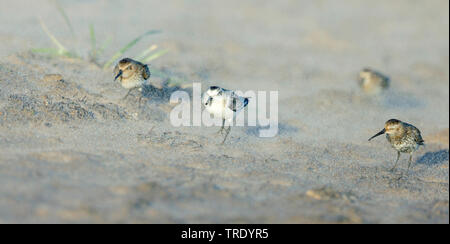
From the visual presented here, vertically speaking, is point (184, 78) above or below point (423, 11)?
below

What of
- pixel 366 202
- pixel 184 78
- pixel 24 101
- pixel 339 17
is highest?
pixel 339 17

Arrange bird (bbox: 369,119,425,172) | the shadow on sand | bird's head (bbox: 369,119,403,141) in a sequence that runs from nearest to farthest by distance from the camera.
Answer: bird (bbox: 369,119,425,172) < bird's head (bbox: 369,119,403,141) < the shadow on sand

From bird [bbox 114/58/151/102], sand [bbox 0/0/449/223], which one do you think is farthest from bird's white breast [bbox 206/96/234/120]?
bird [bbox 114/58/151/102]

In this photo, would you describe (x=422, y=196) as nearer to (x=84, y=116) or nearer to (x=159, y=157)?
(x=159, y=157)

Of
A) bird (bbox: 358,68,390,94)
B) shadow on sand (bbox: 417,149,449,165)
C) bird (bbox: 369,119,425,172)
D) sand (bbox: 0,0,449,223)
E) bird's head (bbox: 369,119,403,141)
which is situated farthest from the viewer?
bird (bbox: 358,68,390,94)

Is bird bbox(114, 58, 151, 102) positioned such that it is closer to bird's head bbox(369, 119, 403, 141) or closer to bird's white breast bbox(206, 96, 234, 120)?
bird's white breast bbox(206, 96, 234, 120)
